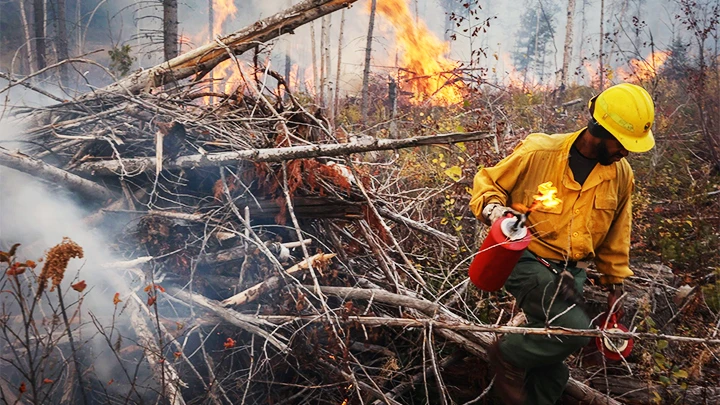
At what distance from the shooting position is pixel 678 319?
3.91m

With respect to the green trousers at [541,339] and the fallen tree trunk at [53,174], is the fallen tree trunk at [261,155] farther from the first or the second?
the green trousers at [541,339]

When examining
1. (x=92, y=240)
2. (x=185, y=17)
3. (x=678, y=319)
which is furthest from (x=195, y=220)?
(x=185, y=17)

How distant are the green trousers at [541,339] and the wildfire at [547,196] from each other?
0.42 m

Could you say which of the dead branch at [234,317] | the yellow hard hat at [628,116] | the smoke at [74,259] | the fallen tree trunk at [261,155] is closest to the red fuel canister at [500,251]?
the fallen tree trunk at [261,155]

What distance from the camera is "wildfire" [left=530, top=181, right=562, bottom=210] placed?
102 inches

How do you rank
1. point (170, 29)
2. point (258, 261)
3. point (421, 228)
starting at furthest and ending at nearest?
1. point (170, 29)
2. point (421, 228)
3. point (258, 261)

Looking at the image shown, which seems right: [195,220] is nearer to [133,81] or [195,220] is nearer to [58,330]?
[58,330]

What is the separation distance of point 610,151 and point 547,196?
1.89ft

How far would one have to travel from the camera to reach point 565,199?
288 centimetres

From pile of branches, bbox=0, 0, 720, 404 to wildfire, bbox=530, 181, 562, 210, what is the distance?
0.53 metres

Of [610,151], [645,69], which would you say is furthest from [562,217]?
[645,69]

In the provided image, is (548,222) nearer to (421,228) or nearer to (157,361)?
(421,228)

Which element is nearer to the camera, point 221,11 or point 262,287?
point 262,287

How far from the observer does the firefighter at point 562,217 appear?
8.99 ft
